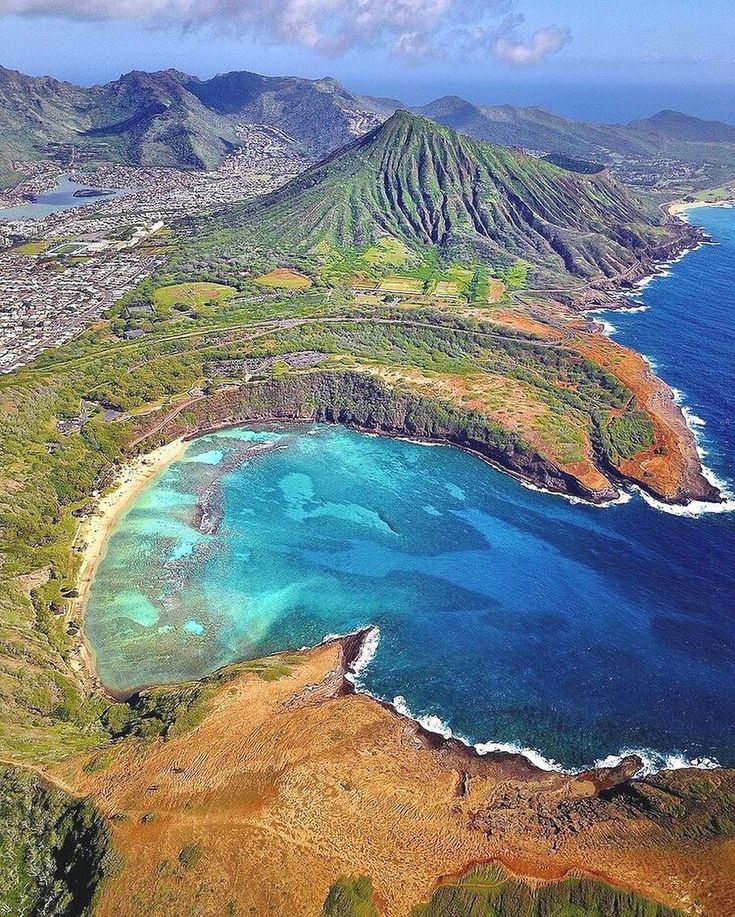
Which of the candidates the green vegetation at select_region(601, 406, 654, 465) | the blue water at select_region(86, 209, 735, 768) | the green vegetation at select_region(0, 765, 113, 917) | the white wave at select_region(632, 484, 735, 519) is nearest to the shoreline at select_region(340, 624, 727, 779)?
the blue water at select_region(86, 209, 735, 768)

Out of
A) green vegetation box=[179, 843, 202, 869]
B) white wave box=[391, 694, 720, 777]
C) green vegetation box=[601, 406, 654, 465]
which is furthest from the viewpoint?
green vegetation box=[601, 406, 654, 465]

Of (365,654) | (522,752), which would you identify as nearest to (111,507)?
(365,654)

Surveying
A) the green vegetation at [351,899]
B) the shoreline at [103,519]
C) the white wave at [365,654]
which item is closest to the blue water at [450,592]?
the white wave at [365,654]

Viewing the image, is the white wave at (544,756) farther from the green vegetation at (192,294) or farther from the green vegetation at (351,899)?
the green vegetation at (192,294)

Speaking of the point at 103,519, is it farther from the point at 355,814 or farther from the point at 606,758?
the point at 606,758

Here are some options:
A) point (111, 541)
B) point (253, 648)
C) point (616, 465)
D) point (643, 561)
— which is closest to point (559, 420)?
point (616, 465)

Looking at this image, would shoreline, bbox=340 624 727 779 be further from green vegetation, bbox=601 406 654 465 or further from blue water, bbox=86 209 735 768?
green vegetation, bbox=601 406 654 465
